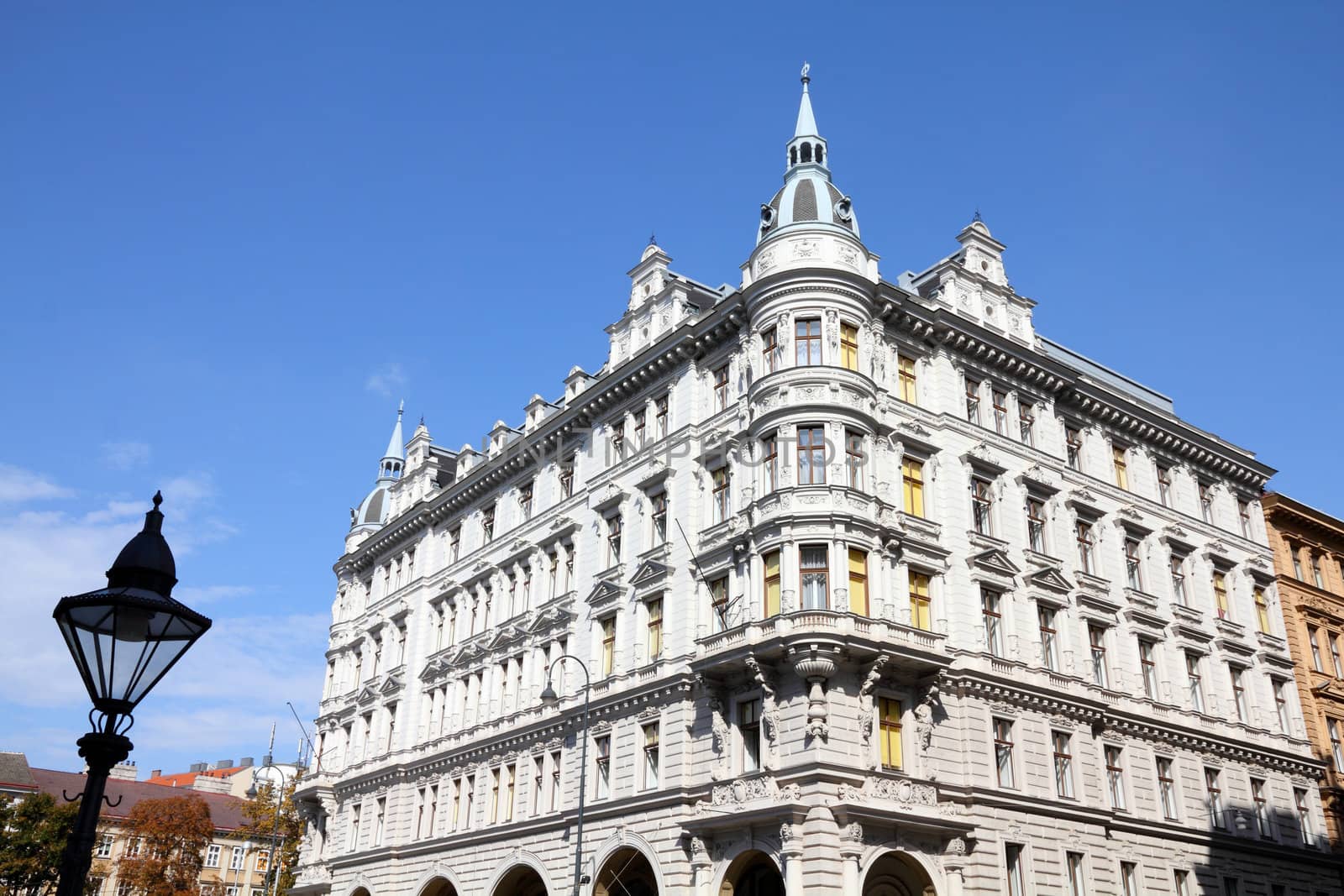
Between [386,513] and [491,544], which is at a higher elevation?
[386,513]

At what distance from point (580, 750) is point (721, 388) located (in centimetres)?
1510

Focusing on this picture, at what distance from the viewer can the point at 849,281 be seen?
139ft

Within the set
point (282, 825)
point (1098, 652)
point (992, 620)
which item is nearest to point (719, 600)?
point (992, 620)

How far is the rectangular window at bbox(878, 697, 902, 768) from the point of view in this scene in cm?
3794

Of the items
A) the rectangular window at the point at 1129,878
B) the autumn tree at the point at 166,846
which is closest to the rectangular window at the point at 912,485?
the rectangular window at the point at 1129,878

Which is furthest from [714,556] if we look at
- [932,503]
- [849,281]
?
[849,281]

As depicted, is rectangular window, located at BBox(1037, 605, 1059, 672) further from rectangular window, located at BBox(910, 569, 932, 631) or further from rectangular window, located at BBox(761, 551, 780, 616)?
rectangular window, located at BBox(761, 551, 780, 616)

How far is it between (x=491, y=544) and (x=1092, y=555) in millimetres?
27587

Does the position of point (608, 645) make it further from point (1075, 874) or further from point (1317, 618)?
point (1317, 618)

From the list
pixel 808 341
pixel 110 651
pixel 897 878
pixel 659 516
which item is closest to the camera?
pixel 110 651

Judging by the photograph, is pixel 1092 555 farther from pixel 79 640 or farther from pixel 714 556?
pixel 79 640

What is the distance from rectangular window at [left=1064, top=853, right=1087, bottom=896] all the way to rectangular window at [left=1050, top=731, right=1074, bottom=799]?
2.02 meters

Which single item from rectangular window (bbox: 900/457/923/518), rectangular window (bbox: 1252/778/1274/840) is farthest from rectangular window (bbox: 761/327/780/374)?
rectangular window (bbox: 1252/778/1274/840)

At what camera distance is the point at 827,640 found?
36438mm
